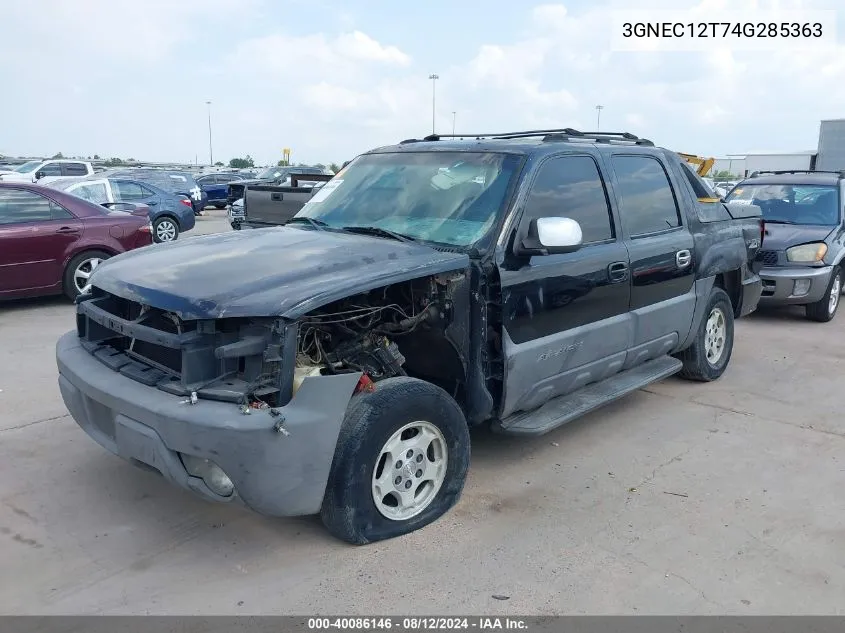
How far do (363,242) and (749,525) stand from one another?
8.27 feet

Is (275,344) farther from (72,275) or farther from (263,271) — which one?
(72,275)

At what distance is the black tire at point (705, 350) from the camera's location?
19.6ft

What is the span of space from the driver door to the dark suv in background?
168 inches

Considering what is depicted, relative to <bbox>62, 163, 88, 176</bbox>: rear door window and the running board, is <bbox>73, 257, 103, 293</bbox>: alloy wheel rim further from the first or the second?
<bbox>62, 163, 88, 176</bbox>: rear door window

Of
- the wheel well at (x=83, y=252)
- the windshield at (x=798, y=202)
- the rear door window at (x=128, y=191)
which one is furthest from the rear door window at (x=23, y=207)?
the windshield at (x=798, y=202)

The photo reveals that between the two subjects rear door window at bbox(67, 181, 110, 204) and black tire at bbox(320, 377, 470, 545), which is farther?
rear door window at bbox(67, 181, 110, 204)

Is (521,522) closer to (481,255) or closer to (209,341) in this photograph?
(481,255)

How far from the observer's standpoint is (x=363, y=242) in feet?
13.0

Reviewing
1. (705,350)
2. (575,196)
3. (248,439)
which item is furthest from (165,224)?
(248,439)

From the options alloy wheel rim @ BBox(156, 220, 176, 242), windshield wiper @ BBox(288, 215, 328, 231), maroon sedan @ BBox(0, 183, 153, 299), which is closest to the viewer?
windshield wiper @ BBox(288, 215, 328, 231)

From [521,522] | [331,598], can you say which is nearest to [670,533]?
[521,522]

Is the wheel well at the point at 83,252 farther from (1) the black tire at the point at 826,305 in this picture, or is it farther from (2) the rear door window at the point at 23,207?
(1) the black tire at the point at 826,305

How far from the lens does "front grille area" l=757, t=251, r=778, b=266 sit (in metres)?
8.76
